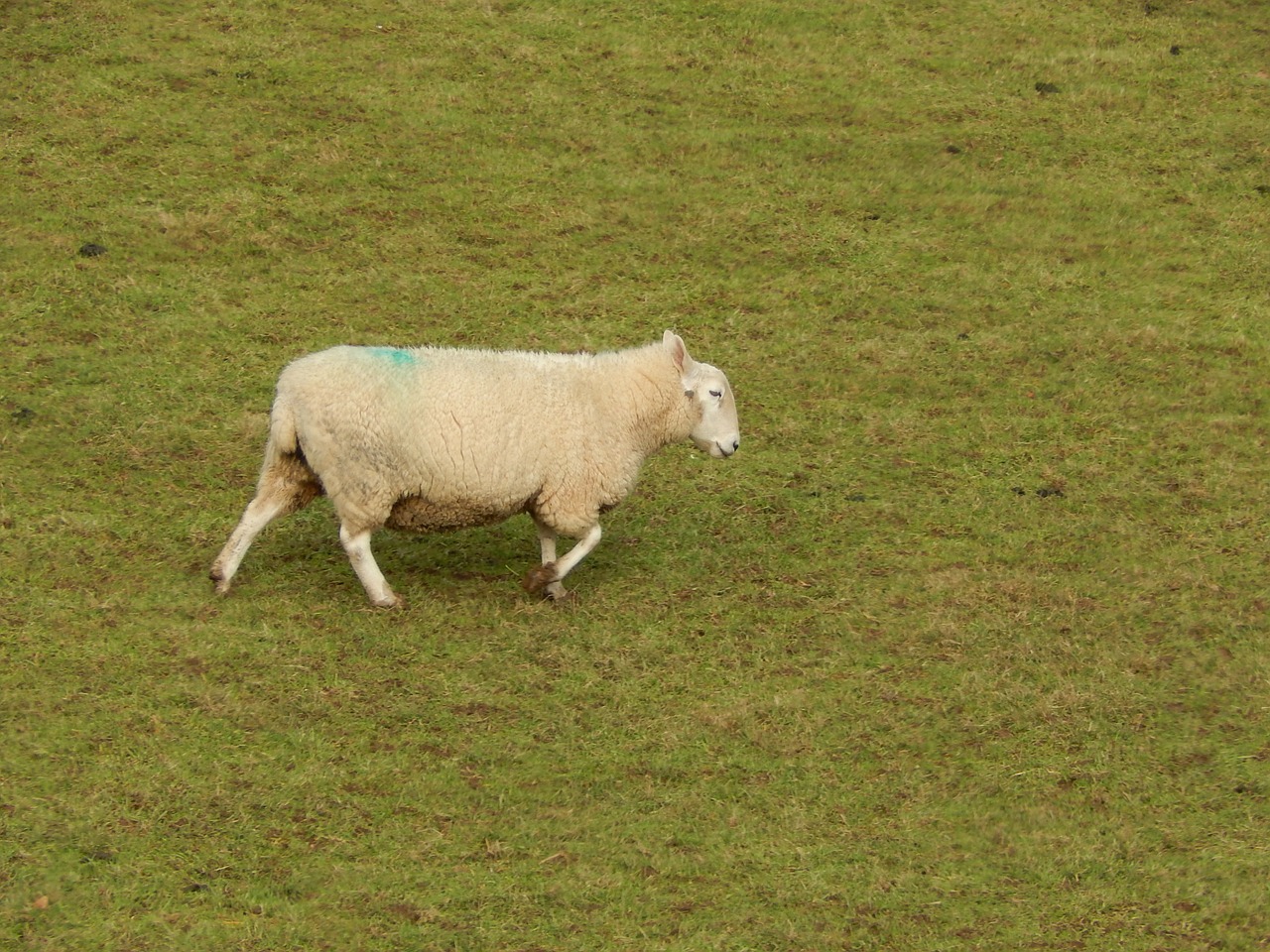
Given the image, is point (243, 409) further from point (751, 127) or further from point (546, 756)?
point (751, 127)

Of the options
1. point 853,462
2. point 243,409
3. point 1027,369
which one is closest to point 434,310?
point 243,409

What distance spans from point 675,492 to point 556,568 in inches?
74.9

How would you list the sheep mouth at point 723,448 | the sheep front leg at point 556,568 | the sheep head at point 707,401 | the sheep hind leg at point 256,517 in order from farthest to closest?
the sheep mouth at point 723,448 → the sheep head at point 707,401 → the sheep front leg at point 556,568 → the sheep hind leg at point 256,517

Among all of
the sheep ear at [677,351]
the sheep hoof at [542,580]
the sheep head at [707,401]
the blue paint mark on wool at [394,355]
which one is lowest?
the sheep hoof at [542,580]

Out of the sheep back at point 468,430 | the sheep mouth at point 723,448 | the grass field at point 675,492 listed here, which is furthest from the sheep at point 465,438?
the grass field at point 675,492

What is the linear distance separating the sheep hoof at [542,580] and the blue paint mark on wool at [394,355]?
1.48m

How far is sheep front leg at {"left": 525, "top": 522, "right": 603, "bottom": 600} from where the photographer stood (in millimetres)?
9906

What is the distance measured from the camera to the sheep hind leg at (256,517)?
965 centimetres

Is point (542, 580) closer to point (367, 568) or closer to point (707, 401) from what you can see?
point (367, 568)

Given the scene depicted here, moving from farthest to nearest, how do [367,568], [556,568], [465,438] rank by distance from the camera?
[556,568] → [367,568] → [465,438]

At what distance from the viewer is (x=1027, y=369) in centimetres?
1346

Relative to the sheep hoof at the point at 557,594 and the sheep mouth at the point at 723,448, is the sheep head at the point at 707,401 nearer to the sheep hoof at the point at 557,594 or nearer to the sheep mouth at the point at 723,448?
the sheep mouth at the point at 723,448

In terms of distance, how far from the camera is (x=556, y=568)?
9914 mm

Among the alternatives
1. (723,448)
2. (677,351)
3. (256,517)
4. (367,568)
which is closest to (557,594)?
(367,568)
